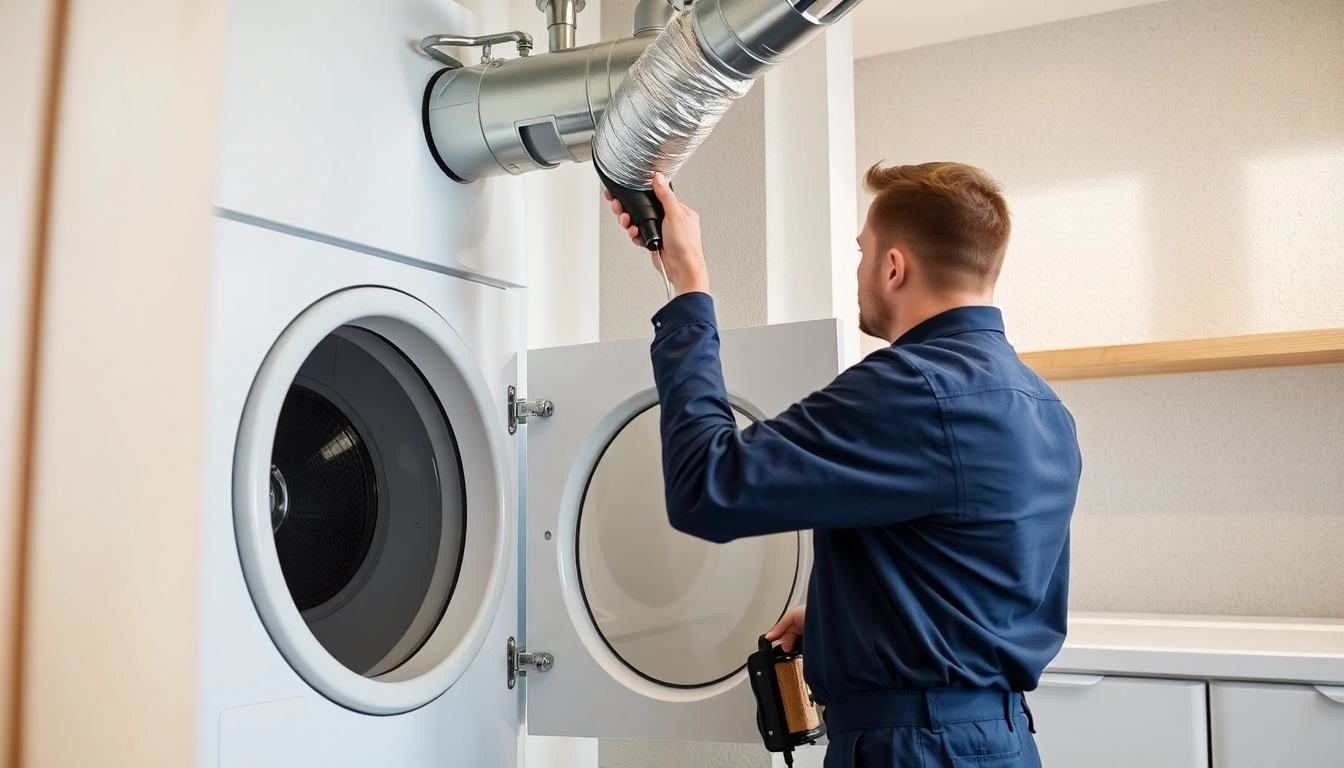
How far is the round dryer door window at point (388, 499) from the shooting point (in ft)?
4.74

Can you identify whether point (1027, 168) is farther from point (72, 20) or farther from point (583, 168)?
point (72, 20)

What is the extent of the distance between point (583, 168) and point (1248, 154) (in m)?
1.78

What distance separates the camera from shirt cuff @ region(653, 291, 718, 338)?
133 centimetres

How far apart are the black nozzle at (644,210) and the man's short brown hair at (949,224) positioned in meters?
0.33

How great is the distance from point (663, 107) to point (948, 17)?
70.5 inches

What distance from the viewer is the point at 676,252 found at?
142 cm

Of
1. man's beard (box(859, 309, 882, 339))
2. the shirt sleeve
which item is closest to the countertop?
man's beard (box(859, 309, 882, 339))

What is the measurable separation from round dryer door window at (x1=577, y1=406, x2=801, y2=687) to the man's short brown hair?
0.40 metres

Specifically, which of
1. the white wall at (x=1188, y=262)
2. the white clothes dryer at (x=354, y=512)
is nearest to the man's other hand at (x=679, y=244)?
the white clothes dryer at (x=354, y=512)

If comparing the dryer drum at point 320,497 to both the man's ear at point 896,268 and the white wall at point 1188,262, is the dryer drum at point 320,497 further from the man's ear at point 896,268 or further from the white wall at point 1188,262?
the white wall at point 1188,262

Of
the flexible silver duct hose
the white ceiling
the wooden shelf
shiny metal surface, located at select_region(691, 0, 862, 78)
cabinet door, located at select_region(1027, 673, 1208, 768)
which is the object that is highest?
the white ceiling

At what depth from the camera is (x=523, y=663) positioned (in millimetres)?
1642

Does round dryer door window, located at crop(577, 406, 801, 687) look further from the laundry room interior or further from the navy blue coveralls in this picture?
the navy blue coveralls

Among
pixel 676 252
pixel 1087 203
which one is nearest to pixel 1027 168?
pixel 1087 203
